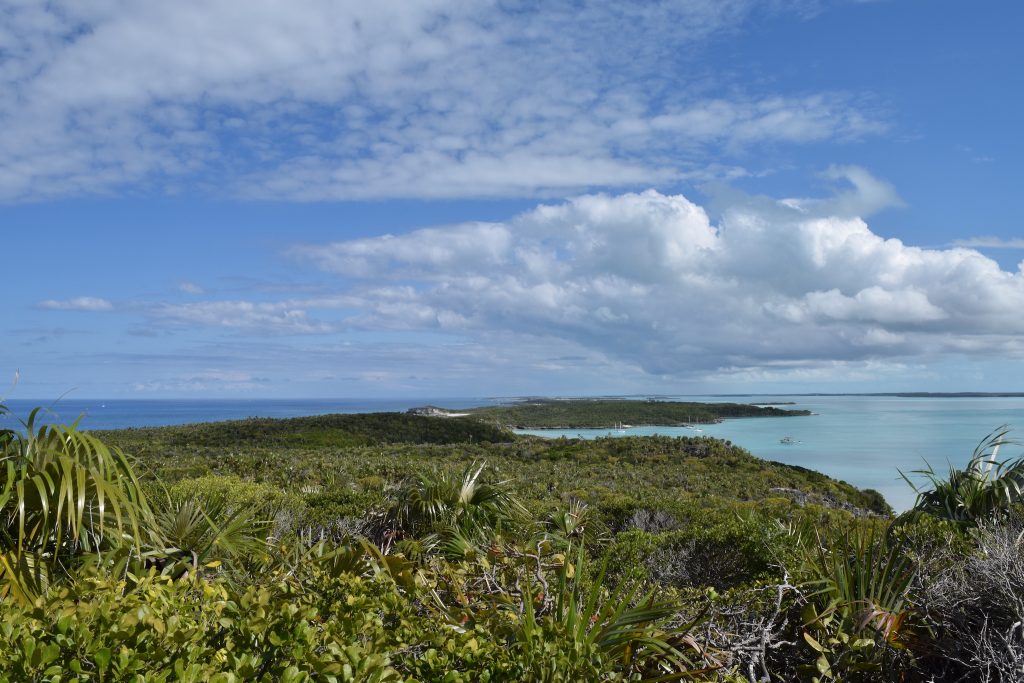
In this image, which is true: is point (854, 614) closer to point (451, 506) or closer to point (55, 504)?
point (55, 504)

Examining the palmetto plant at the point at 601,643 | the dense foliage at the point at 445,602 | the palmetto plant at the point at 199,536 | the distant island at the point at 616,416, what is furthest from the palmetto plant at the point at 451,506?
the distant island at the point at 616,416

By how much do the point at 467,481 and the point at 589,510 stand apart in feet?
15.4

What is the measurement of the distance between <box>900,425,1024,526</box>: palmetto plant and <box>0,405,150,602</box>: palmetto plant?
7.91m

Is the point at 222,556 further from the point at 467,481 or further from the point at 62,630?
the point at 467,481

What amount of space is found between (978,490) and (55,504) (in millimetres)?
9378

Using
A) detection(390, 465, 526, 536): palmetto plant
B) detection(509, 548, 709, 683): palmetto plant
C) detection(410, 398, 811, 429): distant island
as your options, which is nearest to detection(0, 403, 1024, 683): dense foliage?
detection(509, 548, 709, 683): palmetto plant

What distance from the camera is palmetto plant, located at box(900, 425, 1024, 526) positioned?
27.0ft

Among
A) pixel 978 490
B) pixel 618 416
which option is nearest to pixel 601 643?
pixel 978 490

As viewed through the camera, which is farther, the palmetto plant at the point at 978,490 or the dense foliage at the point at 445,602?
the palmetto plant at the point at 978,490

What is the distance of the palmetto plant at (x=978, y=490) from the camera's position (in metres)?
8.22

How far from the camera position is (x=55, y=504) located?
13.7ft

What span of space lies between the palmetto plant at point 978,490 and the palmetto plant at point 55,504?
7911mm

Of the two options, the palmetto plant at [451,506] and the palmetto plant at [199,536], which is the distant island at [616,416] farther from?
the palmetto plant at [199,536]

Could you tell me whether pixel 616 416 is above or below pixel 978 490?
below
